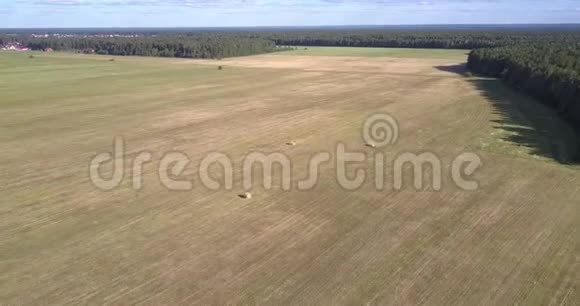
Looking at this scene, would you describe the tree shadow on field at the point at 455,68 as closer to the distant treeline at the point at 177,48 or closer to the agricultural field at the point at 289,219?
the agricultural field at the point at 289,219

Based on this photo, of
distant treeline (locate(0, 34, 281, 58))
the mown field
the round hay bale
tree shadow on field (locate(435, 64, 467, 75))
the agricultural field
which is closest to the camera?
the agricultural field

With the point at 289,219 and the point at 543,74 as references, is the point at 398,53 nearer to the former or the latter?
the point at 543,74

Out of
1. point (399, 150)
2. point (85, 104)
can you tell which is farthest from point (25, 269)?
point (85, 104)

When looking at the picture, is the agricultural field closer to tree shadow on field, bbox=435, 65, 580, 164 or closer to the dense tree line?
tree shadow on field, bbox=435, 65, 580, 164

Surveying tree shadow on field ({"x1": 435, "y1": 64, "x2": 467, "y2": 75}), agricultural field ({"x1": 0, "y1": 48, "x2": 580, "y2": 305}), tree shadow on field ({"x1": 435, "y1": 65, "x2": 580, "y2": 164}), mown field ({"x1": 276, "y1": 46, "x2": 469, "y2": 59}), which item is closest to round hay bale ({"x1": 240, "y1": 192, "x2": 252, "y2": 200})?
agricultural field ({"x1": 0, "y1": 48, "x2": 580, "y2": 305})

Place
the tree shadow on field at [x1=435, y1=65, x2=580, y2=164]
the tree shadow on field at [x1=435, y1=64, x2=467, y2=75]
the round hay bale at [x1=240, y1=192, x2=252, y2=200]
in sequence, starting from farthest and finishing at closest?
the tree shadow on field at [x1=435, y1=64, x2=467, y2=75], the tree shadow on field at [x1=435, y1=65, x2=580, y2=164], the round hay bale at [x1=240, y1=192, x2=252, y2=200]

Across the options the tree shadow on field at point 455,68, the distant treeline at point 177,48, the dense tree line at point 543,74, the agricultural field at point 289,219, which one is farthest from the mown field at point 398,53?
the agricultural field at point 289,219
